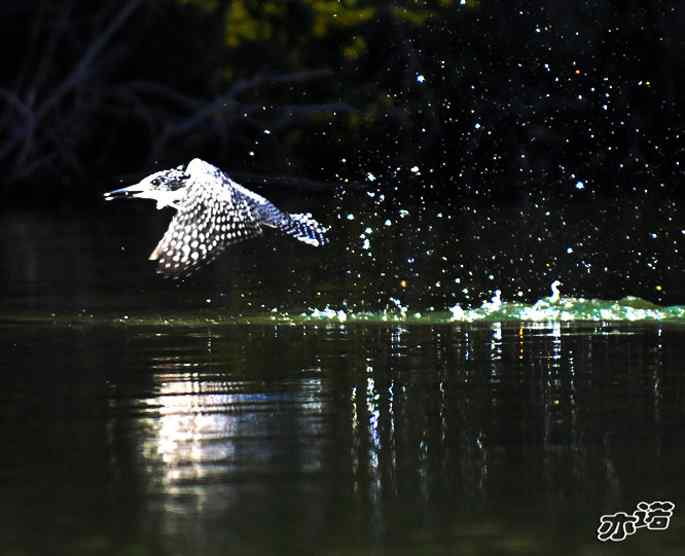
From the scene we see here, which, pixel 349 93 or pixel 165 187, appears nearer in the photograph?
pixel 165 187

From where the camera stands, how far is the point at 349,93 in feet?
83.7

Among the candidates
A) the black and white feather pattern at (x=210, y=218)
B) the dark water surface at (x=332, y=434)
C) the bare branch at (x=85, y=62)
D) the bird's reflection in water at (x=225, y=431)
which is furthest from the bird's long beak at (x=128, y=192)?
the bare branch at (x=85, y=62)

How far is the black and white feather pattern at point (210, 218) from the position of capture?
34.4ft

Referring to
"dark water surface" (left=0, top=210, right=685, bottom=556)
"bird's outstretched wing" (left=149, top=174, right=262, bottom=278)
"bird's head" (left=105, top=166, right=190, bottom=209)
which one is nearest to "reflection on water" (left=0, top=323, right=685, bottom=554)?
"dark water surface" (left=0, top=210, right=685, bottom=556)

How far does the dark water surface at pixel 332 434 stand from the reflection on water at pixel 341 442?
0.04 ft

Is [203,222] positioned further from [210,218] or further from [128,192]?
[128,192]

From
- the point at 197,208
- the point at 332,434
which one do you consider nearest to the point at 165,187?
the point at 197,208

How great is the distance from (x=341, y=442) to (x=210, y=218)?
3.45 meters

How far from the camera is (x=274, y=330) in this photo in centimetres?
1115

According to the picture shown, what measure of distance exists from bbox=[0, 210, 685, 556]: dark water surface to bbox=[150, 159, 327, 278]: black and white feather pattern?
466 mm

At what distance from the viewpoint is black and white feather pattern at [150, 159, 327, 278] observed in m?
10.5

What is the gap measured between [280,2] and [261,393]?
1723 centimetres

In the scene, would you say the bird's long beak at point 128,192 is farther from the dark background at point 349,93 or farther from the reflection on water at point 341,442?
the dark background at point 349,93

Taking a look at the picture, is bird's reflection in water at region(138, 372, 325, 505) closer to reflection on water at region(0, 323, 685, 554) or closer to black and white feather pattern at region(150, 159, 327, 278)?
reflection on water at region(0, 323, 685, 554)
